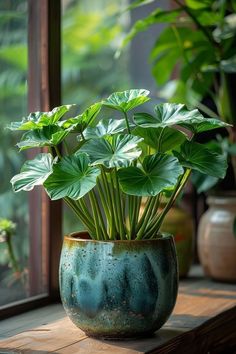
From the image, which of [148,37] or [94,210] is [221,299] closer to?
[94,210]

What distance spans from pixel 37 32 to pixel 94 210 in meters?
0.53

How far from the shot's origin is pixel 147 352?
1.18 metres

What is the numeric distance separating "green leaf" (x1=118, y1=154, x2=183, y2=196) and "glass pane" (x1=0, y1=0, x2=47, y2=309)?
0.40 m

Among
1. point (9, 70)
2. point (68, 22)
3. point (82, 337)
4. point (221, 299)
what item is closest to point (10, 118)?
point (9, 70)

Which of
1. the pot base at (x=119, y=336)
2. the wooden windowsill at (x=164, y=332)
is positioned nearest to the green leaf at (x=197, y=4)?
the wooden windowsill at (x=164, y=332)

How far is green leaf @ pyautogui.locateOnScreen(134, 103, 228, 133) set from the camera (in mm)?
1193

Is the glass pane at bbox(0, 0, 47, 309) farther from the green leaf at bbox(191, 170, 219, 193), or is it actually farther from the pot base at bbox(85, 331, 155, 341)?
the green leaf at bbox(191, 170, 219, 193)

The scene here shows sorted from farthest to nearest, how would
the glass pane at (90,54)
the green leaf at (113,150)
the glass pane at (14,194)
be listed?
the glass pane at (90,54), the glass pane at (14,194), the green leaf at (113,150)

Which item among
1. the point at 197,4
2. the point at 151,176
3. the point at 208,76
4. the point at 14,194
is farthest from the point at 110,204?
the point at 197,4

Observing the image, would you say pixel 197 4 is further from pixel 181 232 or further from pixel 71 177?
pixel 71 177

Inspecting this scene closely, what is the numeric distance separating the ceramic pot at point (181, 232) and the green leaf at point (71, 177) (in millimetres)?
718

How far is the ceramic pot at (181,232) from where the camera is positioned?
185cm

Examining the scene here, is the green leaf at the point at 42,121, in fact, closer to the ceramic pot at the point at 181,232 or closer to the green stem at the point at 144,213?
the green stem at the point at 144,213

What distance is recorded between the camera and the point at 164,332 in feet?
4.35
